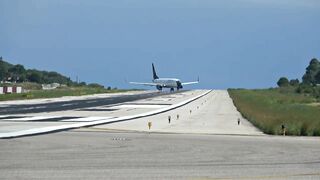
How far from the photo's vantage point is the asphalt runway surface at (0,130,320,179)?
13867mm

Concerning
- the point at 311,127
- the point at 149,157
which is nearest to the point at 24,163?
the point at 149,157

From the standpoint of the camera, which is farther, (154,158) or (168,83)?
(168,83)

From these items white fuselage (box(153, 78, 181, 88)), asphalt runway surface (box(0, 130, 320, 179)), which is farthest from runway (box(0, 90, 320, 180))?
white fuselage (box(153, 78, 181, 88))

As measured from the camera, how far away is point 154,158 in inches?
666

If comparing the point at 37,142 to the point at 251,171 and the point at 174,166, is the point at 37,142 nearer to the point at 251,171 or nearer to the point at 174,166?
the point at 174,166

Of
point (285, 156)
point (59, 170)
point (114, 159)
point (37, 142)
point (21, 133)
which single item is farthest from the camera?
point (21, 133)

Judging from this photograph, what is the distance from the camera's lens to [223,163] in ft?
52.5

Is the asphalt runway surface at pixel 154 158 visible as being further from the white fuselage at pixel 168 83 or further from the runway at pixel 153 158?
the white fuselage at pixel 168 83

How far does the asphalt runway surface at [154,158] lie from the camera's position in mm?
13867

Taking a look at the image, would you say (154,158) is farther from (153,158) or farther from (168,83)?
(168,83)

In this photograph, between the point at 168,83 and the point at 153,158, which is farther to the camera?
the point at 168,83

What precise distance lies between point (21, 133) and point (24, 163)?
997 cm

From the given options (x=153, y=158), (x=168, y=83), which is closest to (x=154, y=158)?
(x=153, y=158)

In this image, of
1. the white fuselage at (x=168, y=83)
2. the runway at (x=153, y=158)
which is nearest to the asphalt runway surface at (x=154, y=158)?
the runway at (x=153, y=158)
